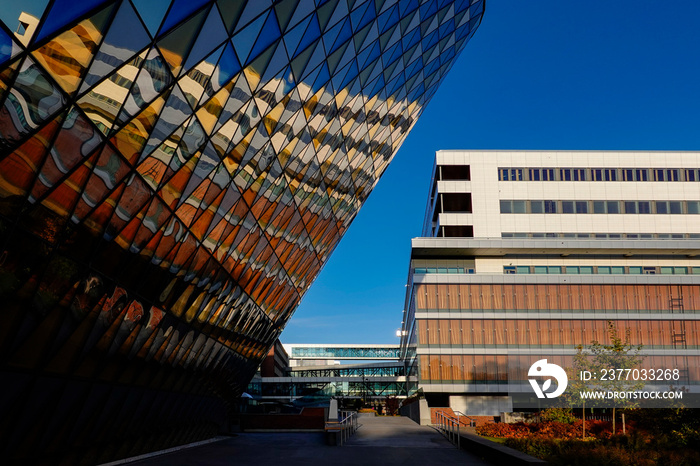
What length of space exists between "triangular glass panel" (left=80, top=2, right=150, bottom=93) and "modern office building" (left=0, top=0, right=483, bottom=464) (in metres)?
0.03

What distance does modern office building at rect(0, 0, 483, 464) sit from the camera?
10.6 m

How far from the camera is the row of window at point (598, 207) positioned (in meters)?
67.9

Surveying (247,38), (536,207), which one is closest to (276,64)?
(247,38)

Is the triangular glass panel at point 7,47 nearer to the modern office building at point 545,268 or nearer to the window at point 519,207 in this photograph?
the modern office building at point 545,268

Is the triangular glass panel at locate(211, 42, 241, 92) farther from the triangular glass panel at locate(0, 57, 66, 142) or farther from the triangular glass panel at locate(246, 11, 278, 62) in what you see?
the triangular glass panel at locate(0, 57, 66, 142)

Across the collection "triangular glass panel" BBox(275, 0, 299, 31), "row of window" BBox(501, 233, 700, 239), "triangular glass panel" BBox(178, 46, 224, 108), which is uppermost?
"row of window" BBox(501, 233, 700, 239)

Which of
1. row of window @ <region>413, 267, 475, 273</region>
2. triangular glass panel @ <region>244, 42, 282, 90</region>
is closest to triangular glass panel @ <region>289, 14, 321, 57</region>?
triangular glass panel @ <region>244, 42, 282, 90</region>

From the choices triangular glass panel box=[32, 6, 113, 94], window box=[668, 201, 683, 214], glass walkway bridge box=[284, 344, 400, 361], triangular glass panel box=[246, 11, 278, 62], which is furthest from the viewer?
glass walkway bridge box=[284, 344, 400, 361]

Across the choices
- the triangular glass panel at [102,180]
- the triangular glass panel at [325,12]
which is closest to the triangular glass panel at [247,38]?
the triangular glass panel at [325,12]

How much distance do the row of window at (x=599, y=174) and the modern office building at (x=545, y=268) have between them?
0.11 meters

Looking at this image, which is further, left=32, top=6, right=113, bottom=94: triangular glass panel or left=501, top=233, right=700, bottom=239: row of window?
left=501, top=233, right=700, bottom=239: row of window

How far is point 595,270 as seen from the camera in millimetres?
64438

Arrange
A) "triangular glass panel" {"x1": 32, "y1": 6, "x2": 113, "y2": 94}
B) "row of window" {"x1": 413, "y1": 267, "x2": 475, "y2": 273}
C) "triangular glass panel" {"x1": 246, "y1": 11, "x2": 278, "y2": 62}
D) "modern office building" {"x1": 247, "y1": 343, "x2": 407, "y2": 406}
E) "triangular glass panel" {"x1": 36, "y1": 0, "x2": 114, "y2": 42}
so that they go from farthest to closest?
1. "modern office building" {"x1": 247, "y1": 343, "x2": 407, "y2": 406}
2. "row of window" {"x1": 413, "y1": 267, "x2": 475, "y2": 273}
3. "triangular glass panel" {"x1": 246, "y1": 11, "x2": 278, "y2": 62}
4. "triangular glass panel" {"x1": 32, "y1": 6, "x2": 113, "y2": 94}
5. "triangular glass panel" {"x1": 36, "y1": 0, "x2": 114, "y2": 42}

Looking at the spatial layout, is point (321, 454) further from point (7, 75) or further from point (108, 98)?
point (7, 75)
